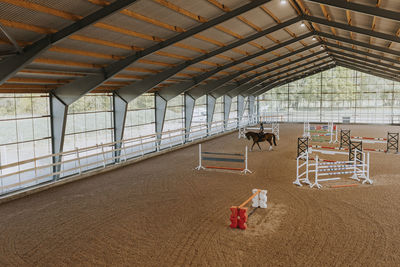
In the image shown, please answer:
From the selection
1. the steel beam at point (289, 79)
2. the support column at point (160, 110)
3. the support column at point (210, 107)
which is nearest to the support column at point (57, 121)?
the support column at point (160, 110)

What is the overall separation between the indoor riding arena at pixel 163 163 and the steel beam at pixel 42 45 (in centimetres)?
3

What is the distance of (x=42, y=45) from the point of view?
8.97 meters

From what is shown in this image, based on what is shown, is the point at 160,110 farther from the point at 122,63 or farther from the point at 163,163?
the point at 122,63

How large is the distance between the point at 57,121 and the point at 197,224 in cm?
946

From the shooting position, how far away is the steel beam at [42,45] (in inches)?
333

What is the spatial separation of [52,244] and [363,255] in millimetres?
5889

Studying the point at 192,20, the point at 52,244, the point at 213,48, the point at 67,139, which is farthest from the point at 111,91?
the point at 52,244

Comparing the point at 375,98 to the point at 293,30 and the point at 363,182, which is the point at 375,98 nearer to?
the point at 293,30

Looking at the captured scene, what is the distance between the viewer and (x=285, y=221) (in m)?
8.04

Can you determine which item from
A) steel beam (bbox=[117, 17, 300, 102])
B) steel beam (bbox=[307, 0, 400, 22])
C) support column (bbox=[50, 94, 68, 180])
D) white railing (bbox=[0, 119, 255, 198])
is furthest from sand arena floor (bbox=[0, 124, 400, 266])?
steel beam (bbox=[117, 17, 300, 102])

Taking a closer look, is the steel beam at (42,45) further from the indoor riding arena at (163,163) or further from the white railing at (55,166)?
the white railing at (55,166)

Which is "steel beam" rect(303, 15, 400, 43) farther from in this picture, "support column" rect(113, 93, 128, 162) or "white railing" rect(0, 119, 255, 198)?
"support column" rect(113, 93, 128, 162)

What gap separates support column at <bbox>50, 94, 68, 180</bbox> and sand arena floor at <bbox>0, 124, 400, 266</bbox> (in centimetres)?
335

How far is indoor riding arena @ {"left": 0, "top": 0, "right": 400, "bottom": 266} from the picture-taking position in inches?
267
